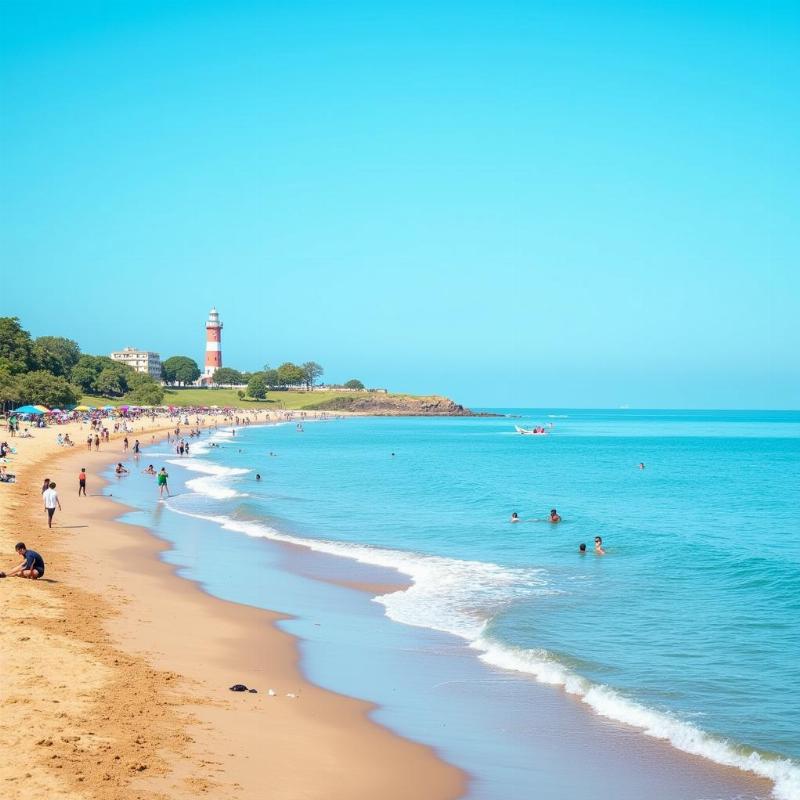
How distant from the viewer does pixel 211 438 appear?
95000 millimetres

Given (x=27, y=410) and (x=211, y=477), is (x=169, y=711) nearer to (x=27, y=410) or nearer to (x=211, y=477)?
(x=211, y=477)

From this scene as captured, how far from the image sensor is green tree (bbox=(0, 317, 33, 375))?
97806mm

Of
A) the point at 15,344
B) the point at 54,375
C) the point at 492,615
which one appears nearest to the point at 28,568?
the point at 492,615

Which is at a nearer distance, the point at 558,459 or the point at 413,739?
the point at 413,739

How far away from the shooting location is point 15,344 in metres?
99.9

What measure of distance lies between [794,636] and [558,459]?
58.2 meters

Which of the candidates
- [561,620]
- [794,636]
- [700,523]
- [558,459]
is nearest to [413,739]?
[561,620]

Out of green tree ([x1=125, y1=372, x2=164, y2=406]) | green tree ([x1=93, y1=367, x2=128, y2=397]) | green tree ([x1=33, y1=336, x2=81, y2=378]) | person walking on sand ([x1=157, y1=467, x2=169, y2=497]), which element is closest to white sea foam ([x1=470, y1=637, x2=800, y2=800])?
person walking on sand ([x1=157, y1=467, x2=169, y2=497])

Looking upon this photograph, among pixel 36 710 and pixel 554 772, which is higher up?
pixel 36 710

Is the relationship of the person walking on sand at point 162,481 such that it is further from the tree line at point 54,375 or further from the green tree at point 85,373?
the green tree at point 85,373

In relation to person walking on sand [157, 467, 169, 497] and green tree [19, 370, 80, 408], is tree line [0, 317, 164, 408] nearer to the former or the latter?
green tree [19, 370, 80, 408]

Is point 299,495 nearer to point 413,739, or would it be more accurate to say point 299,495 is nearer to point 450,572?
point 450,572

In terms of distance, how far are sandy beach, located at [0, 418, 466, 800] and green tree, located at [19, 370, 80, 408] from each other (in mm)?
75521

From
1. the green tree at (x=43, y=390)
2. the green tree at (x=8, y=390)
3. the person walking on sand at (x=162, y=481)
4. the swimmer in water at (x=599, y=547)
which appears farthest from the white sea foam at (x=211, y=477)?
the green tree at (x=43, y=390)
